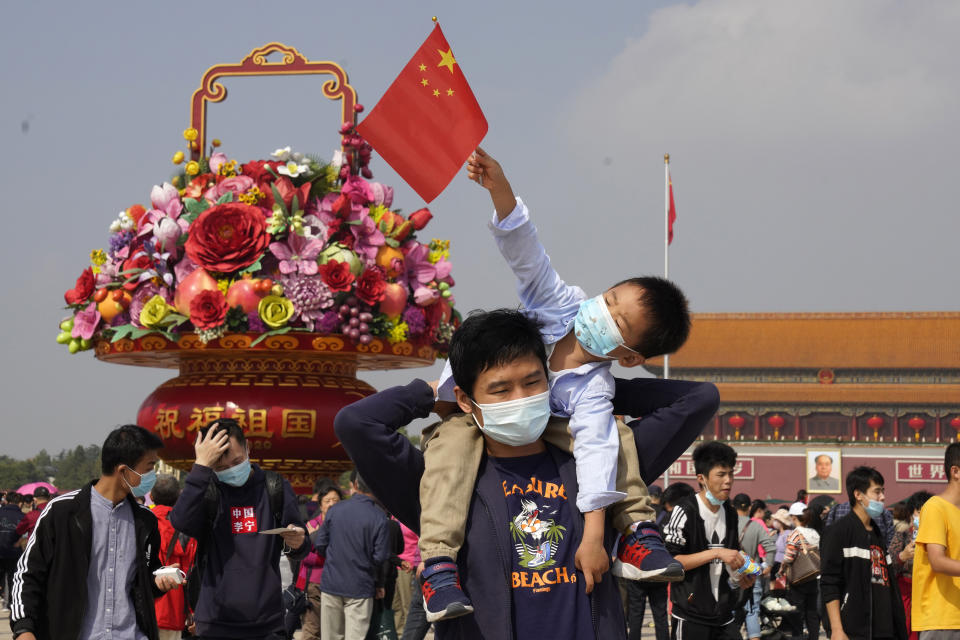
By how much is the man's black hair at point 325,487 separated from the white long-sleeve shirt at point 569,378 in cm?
591

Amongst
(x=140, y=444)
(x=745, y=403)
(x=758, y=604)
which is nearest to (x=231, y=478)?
(x=140, y=444)

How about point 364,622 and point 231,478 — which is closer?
point 231,478

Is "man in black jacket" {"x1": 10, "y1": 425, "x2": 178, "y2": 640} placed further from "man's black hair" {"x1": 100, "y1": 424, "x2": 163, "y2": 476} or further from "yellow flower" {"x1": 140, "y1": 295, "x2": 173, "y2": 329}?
"yellow flower" {"x1": 140, "y1": 295, "x2": 173, "y2": 329}

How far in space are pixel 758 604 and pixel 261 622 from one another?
18.0 ft

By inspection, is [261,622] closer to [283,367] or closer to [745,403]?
[283,367]

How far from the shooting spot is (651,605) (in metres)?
8.76

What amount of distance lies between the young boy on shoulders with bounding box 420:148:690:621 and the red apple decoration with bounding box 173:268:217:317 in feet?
16.4

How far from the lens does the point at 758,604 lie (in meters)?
9.02

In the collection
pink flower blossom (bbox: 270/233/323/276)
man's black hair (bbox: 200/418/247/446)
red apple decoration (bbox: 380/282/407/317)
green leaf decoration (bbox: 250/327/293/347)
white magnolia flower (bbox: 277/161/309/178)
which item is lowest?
man's black hair (bbox: 200/418/247/446)

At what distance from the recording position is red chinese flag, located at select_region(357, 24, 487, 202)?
256 centimetres

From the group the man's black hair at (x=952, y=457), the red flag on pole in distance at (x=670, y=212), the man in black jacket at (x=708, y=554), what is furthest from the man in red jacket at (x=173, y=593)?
the red flag on pole in distance at (x=670, y=212)

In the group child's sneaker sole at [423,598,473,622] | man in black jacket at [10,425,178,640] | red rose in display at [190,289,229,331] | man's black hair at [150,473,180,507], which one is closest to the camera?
child's sneaker sole at [423,598,473,622]

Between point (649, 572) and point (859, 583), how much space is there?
3723 mm

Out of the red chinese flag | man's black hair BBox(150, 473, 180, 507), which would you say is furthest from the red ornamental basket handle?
the red chinese flag
